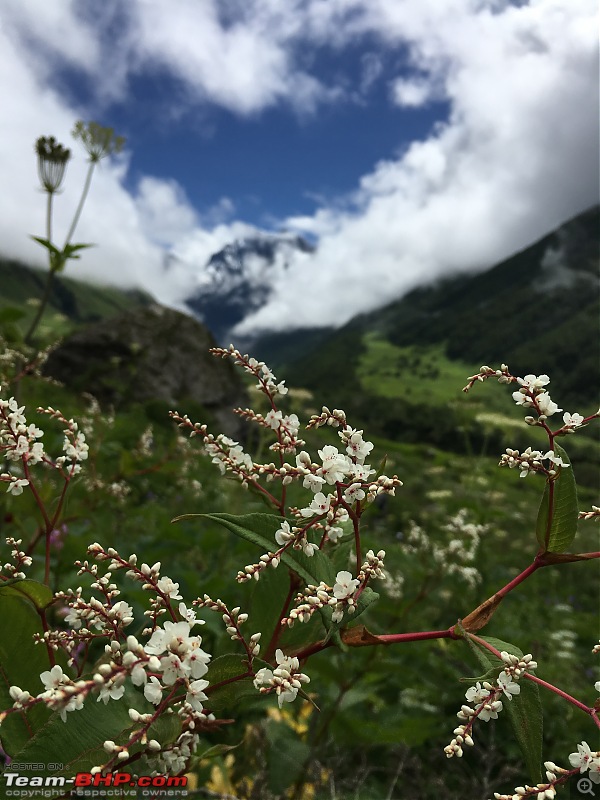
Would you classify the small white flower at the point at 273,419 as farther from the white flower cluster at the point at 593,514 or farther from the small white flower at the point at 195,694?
the white flower cluster at the point at 593,514

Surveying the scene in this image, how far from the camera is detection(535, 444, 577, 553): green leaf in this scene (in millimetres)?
1484

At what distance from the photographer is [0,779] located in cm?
131

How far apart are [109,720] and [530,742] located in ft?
3.64

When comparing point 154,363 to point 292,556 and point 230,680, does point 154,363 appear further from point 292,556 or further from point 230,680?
point 230,680

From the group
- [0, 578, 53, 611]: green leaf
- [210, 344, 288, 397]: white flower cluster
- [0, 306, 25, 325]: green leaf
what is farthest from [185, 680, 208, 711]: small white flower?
[0, 306, 25, 325]: green leaf

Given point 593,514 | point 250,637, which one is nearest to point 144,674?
point 250,637

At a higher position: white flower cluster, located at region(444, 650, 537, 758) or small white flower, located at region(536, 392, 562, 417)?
small white flower, located at region(536, 392, 562, 417)

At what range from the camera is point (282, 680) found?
1184 millimetres

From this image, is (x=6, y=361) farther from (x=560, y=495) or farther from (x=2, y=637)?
(x=560, y=495)

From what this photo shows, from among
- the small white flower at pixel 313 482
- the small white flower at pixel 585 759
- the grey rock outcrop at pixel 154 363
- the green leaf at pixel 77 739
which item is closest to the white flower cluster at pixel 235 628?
the green leaf at pixel 77 739

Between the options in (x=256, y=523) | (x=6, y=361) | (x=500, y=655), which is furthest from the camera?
(x=6, y=361)

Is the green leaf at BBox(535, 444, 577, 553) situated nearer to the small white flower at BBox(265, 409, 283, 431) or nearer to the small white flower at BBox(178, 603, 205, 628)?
the small white flower at BBox(265, 409, 283, 431)

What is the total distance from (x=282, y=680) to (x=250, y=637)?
12.0 inches

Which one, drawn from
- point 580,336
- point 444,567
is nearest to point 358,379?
point 580,336
